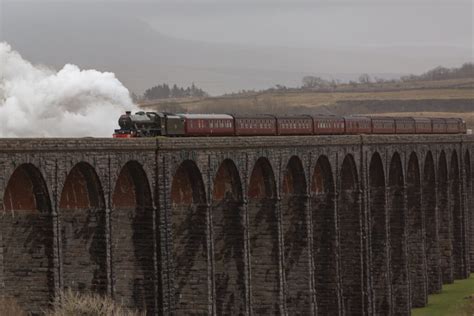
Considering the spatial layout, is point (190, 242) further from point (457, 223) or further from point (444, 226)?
point (457, 223)

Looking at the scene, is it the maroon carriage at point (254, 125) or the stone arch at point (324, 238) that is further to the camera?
the stone arch at point (324, 238)

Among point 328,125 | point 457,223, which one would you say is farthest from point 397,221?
point 457,223

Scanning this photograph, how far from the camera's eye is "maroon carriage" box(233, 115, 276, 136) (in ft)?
179

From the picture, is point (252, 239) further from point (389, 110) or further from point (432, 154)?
point (389, 110)

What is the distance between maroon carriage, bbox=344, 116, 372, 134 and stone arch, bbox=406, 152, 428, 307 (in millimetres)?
3184

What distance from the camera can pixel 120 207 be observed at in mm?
43875

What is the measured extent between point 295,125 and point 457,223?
25054 millimetres

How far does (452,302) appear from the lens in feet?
235

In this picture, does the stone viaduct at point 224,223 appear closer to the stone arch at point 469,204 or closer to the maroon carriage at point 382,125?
the maroon carriage at point 382,125

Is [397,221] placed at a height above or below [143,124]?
below

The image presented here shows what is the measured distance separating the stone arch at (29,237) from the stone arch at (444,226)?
44.6 m

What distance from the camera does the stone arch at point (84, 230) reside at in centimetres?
4072

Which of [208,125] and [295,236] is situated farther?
[295,236]

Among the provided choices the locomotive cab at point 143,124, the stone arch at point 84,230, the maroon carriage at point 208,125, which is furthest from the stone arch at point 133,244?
the maroon carriage at point 208,125
